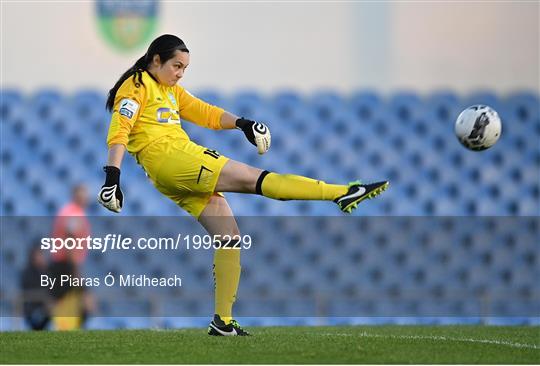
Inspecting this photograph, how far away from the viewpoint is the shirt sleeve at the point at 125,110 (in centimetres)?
529

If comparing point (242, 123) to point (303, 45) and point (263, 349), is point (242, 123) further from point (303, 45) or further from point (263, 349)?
point (303, 45)

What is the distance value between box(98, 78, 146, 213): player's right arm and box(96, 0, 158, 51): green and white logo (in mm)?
5881

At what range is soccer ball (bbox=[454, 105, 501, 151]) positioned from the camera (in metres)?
6.17

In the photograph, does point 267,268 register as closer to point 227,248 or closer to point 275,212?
point 275,212

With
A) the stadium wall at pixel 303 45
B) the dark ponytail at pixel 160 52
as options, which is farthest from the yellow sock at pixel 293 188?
the stadium wall at pixel 303 45

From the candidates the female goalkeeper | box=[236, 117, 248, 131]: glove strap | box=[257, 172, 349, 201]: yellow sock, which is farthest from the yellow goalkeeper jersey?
box=[257, 172, 349, 201]: yellow sock

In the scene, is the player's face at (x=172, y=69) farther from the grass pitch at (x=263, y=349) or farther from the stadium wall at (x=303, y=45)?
the stadium wall at (x=303, y=45)

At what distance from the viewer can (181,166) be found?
211 inches

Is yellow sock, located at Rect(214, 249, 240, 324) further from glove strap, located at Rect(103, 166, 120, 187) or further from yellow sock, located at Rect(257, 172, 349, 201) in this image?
glove strap, located at Rect(103, 166, 120, 187)

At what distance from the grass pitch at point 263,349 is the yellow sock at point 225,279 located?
172 mm

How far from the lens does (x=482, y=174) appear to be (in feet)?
37.8

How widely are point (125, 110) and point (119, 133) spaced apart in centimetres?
13

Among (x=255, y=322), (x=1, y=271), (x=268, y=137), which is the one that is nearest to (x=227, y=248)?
(x=268, y=137)

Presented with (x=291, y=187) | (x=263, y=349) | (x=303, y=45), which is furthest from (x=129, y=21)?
(x=263, y=349)
